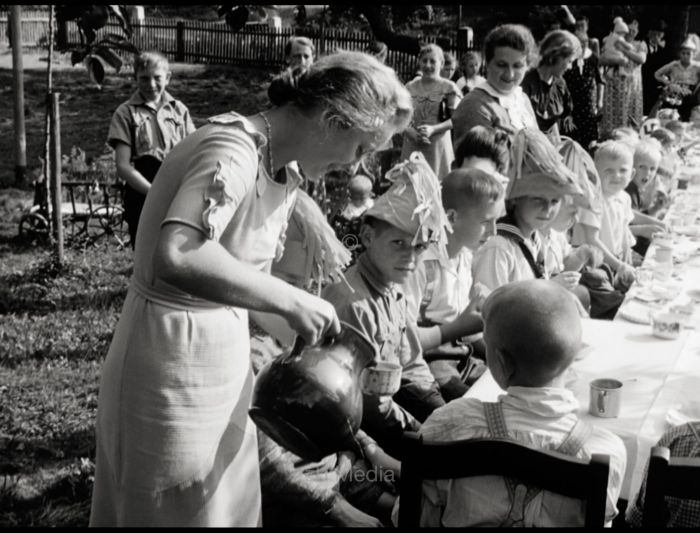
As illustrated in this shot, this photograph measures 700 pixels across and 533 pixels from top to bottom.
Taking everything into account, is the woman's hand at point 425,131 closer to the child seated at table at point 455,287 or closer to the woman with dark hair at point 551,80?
the woman with dark hair at point 551,80

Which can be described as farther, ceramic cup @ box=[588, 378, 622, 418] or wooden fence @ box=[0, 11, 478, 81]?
wooden fence @ box=[0, 11, 478, 81]

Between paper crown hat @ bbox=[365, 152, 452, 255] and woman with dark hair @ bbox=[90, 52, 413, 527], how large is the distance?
783 mm

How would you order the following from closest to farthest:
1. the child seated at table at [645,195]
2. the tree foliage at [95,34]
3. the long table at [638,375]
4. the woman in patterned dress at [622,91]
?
the long table at [638,375] < the tree foliage at [95,34] < the child seated at table at [645,195] < the woman in patterned dress at [622,91]

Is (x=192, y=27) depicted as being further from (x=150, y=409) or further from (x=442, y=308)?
(x=150, y=409)

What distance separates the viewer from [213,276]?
1.76 metres

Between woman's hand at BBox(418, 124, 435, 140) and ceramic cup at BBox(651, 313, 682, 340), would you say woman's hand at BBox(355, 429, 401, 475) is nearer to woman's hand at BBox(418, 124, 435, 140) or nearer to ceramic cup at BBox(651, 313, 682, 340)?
ceramic cup at BBox(651, 313, 682, 340)

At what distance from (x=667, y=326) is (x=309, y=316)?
6.46ft

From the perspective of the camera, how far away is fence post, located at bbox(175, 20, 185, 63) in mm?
20109

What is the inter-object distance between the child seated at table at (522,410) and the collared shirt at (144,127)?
3756 mm

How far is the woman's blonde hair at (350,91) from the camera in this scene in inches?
78.4

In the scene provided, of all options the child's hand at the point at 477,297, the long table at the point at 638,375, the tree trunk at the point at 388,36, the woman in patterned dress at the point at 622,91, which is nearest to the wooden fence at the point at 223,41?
the tree trunk at the point at 388,36

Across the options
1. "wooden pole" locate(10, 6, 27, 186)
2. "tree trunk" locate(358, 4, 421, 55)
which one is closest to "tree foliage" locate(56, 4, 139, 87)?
"wooden pole" locate(10, 6, 27, 186)

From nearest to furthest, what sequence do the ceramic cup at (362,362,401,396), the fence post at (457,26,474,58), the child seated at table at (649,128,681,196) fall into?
the ceramic cup at (362,362,401,396) → the child seated at table at (649,128,681,196) → the fence post at (457,26,474,58)

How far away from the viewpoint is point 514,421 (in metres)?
2.03
